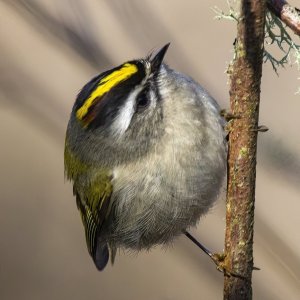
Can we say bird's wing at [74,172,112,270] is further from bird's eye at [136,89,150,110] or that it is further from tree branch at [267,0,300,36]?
tree branch at [267,0,300,36]

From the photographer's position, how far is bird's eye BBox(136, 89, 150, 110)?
1187 millimetres

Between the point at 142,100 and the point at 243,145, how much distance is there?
13.8 inches

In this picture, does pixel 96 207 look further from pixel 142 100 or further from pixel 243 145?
pixel 243 145

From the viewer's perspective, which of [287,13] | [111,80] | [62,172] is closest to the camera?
[287,13]

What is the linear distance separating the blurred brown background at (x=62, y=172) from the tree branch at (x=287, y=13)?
1454mm

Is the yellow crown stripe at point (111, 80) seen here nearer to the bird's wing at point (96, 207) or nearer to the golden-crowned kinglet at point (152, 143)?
the golden-crowned kinglet at point (152, 143)

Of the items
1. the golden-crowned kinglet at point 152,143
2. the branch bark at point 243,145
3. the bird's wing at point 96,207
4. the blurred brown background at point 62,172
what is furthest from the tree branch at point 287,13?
the blurred brown background at point 62,172

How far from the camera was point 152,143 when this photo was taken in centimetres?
119

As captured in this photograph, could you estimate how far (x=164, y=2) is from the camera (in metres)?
2.38

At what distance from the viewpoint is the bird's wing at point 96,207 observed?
4.32ft

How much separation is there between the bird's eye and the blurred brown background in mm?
1118

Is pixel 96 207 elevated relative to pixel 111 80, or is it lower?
lower

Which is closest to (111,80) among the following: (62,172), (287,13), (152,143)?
(152,143)

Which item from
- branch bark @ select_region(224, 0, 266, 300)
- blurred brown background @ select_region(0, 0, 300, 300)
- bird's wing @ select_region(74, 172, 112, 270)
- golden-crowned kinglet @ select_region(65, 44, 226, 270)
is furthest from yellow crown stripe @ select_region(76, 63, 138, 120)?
blurred brown background @ select_region(0, 0, 300, 300)
